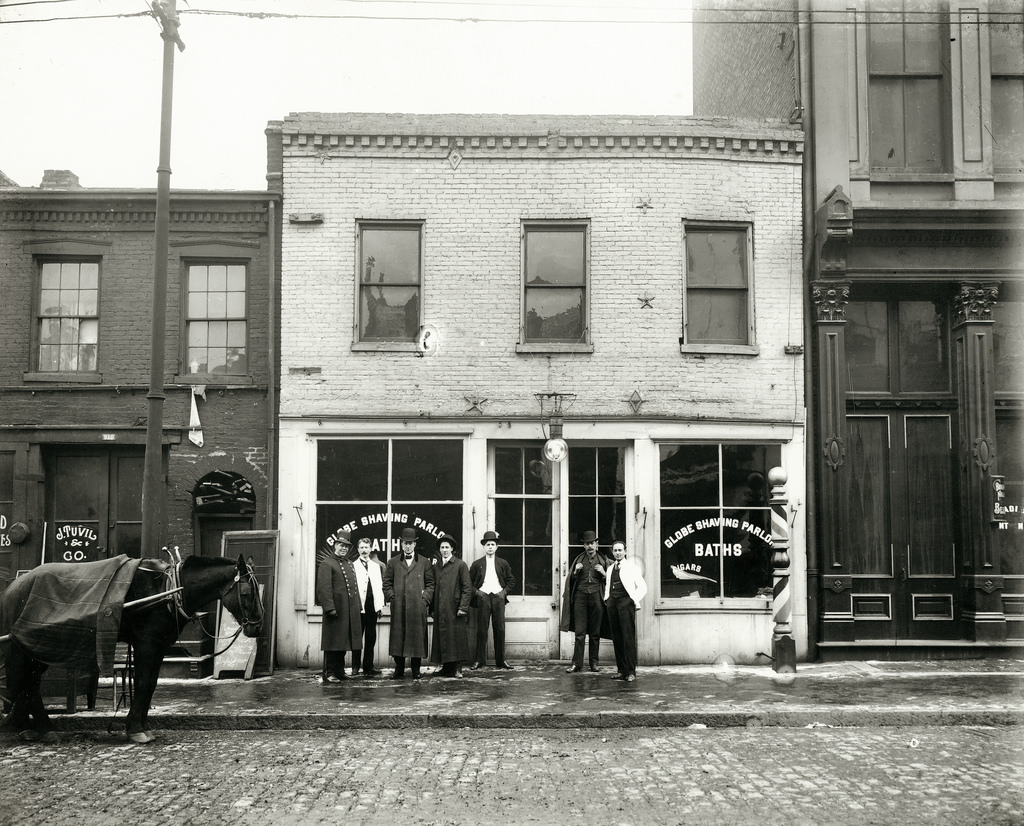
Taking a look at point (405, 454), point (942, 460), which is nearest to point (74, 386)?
point (405, 454)

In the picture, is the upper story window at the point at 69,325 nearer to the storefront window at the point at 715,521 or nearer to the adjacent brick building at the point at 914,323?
the storefront window at the point at 715,521

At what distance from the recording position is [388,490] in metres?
14.1

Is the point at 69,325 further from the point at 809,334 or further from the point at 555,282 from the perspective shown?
the point at 809,334

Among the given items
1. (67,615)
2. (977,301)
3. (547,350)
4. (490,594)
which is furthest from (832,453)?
(67,615)

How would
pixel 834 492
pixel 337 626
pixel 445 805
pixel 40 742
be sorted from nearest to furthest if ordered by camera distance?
pixel 445 805 < pixel 40 742 < pixel 337 626 < pixel 834 492

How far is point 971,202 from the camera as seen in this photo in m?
14.0

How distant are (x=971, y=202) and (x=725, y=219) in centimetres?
343

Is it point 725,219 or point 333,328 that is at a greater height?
point 725,219

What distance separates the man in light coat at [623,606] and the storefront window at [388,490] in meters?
2.61

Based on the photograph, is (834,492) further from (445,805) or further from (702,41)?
(702,41)

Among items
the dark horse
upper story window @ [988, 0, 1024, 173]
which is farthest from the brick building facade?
upper story window @ [988, 0, 1024, 173]

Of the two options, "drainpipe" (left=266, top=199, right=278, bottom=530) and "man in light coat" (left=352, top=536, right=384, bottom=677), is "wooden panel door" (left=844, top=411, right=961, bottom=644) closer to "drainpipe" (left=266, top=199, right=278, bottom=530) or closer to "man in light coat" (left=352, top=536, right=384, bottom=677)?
"man in light coat" (left=352, top=536, right=384, bottom=677)

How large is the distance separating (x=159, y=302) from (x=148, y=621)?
4086 mm

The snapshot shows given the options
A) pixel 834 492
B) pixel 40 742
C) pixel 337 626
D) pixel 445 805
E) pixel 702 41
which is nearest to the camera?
pixel 445 805
